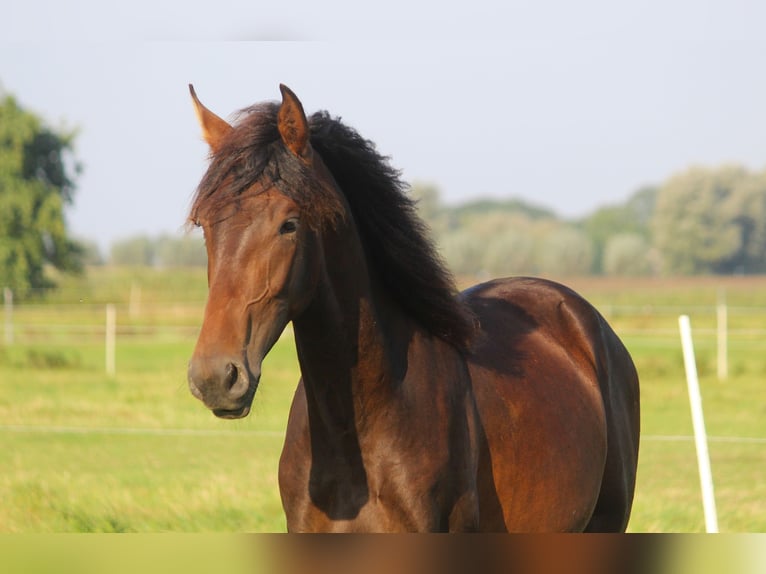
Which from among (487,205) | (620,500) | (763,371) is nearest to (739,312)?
(763,371)

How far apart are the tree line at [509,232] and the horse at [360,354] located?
31498mm

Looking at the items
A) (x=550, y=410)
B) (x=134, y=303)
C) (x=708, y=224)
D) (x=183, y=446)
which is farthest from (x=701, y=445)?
(x=708, y=224)

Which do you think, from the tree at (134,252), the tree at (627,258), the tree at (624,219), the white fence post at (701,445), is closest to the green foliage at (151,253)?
the tree at (134,252)

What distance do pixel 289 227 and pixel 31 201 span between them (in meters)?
41.4

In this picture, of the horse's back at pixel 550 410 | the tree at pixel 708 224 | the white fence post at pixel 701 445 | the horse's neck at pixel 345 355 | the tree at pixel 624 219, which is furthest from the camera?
the tree at pixel 624 219

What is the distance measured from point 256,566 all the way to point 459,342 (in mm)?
1936

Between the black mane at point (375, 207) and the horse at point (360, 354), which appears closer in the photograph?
the horse at point (360, 354)

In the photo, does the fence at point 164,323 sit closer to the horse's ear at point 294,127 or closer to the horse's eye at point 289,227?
the horse's ear at point 294,127

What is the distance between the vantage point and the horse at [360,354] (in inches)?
95.1

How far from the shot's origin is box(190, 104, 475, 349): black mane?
8.45 ft

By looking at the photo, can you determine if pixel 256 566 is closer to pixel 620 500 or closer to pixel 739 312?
pixel 620 500

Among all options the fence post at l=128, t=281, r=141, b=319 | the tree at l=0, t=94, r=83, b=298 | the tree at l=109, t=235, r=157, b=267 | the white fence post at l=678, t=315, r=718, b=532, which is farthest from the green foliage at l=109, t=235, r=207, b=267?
the white fence post at l=678, t=315, r=718, b=532

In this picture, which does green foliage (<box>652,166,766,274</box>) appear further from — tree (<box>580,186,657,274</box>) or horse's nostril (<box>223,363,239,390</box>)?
horse's nostril (<box>223,363,239,390</box>)

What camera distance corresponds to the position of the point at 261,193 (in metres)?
2.48
